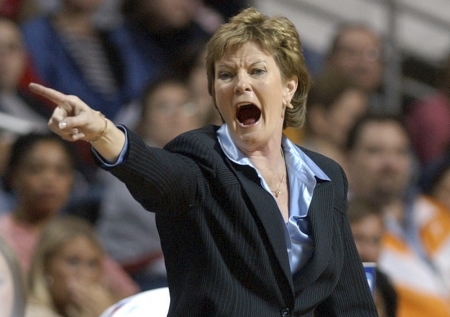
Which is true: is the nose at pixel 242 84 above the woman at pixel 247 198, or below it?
above

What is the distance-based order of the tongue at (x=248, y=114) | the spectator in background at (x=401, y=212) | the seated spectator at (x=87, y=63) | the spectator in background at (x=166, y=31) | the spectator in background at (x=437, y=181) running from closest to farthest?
the tongue at (x=248, y=114) < the seated spectator at (x=87, y=63) < the spectator in background at (x=401, y=212) < the spectator in background at (x=166, y=31) < the spectator in background at (x=437, y=181)

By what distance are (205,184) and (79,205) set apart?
2.73 m

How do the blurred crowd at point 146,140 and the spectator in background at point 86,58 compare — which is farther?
the spectator in background at point 86,58

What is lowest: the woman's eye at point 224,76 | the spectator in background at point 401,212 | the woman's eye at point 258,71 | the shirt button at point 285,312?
the spectator in background at point 401,212

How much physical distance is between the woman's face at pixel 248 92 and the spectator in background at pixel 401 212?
313cm

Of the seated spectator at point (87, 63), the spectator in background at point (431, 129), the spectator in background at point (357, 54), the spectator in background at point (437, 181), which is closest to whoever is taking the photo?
the seated spectator at point (87, 63)

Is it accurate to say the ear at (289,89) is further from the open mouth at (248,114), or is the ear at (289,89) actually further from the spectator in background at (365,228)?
the spectator in background at (365,228)

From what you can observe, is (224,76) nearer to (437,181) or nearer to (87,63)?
(87,63)

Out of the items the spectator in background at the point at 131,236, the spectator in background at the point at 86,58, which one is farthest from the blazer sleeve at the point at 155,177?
the spectator in background at the point at 86,58

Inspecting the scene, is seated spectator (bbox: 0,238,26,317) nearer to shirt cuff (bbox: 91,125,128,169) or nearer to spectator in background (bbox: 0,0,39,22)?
shirt cuff (bbox: 91,125,128,169)

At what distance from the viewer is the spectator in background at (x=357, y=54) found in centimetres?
600

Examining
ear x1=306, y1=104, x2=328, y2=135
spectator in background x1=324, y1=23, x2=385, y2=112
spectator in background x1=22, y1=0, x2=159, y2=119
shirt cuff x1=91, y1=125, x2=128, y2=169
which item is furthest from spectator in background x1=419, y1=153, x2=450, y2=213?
shirt cuff x1=91, y1=125, x2=128, y2=169

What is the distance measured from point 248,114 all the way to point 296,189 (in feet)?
0.73

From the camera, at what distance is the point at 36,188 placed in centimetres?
450
